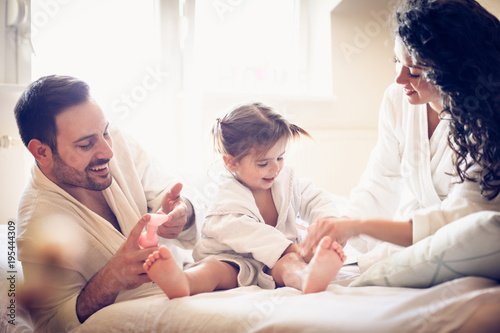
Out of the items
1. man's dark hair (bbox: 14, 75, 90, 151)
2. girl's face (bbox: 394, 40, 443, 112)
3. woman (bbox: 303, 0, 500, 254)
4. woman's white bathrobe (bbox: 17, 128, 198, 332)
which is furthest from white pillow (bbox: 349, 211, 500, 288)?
man's dark hair (bbox: 14, 75, 90, 151)

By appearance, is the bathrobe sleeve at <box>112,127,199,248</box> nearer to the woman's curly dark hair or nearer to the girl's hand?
the girl's hand

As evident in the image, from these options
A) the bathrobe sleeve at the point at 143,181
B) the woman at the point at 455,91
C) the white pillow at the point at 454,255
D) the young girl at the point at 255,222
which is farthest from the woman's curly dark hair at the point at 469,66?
the bathrobe sleeve at the point at 143,181

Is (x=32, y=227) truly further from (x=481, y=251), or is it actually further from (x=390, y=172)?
(x=390, y=172)

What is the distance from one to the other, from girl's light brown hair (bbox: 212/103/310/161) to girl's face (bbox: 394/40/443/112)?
16.2 inches

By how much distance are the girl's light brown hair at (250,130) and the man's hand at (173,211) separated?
25cm

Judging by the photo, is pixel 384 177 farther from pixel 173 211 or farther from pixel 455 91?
pixel 173 211

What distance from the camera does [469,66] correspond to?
94 cm

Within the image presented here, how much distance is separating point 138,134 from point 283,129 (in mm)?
1397

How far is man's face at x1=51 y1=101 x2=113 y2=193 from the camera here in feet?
3.68

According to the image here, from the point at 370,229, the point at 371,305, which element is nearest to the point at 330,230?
the point at 370,229

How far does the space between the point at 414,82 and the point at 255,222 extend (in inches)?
24.0

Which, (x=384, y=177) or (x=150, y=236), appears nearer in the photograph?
(x=150, y=236)

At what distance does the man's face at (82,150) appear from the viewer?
1.12 metres

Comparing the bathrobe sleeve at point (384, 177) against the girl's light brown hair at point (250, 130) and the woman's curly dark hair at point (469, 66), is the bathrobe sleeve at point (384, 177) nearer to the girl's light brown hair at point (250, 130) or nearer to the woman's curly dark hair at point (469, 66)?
the girl's light brown hair at point (250, 130)
